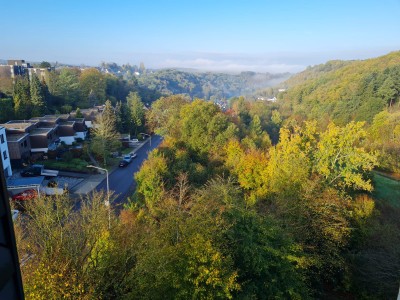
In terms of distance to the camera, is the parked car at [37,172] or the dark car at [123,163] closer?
the parked car at [37,172]

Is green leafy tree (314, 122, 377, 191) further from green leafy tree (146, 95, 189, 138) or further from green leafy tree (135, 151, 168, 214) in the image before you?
green leafy tree (146, 95, 189, 138)

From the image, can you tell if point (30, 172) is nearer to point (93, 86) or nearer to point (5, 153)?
point (5, 153)

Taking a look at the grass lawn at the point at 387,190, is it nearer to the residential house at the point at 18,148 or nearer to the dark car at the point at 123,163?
the dark car at the point at 123,163

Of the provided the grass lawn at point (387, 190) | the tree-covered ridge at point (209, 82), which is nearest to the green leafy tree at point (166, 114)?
the grass lawn at point (387, 190)

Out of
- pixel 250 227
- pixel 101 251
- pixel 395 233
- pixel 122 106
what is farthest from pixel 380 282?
pixel 122 106

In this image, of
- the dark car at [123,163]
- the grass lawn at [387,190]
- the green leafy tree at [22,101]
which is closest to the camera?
the grass lawn at [387,190]

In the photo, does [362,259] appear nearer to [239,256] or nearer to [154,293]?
[239,256]

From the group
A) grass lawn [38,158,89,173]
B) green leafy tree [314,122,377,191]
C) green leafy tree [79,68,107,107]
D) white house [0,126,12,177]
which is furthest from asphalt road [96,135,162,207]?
green leafy tree [79,68,107,107]
